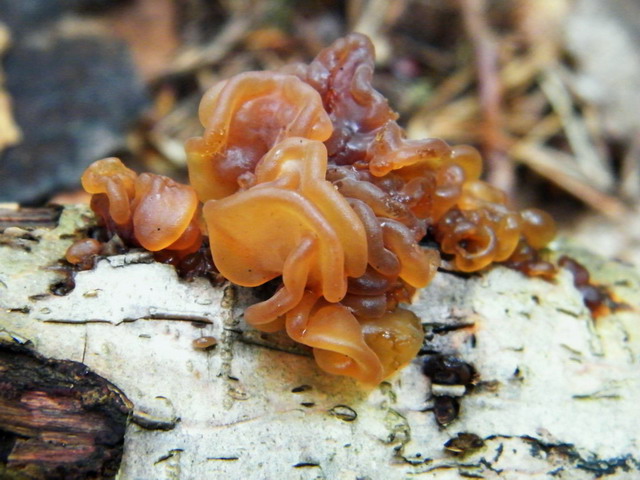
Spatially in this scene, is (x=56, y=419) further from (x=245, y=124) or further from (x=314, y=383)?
(x=245, y=124)

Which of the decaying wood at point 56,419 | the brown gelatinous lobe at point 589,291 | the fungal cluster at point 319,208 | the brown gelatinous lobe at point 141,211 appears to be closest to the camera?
the decaying wood at point 56,419

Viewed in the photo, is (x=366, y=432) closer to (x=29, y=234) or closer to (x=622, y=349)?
(x=622, y=349)

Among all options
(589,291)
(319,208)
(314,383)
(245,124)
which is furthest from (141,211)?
(589,291)

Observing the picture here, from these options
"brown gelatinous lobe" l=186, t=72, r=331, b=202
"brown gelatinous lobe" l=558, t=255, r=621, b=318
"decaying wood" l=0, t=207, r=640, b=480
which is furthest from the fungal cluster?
"brown gelatinous lobe" l=558, t=255, r=621, b=318

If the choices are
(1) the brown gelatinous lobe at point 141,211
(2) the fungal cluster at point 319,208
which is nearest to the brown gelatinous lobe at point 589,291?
(2) the fungal cluster at point 319,208

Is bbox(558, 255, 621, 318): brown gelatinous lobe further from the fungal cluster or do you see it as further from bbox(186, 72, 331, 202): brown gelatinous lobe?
bbox(186, 72, 331, 202): brown gelatinous lobe

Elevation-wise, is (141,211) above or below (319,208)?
below

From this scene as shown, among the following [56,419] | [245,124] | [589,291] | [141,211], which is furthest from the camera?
[589,291]

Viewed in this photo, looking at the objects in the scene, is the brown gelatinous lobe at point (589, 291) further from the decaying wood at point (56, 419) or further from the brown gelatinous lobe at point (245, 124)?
the decaying wood at point (56, 419)
